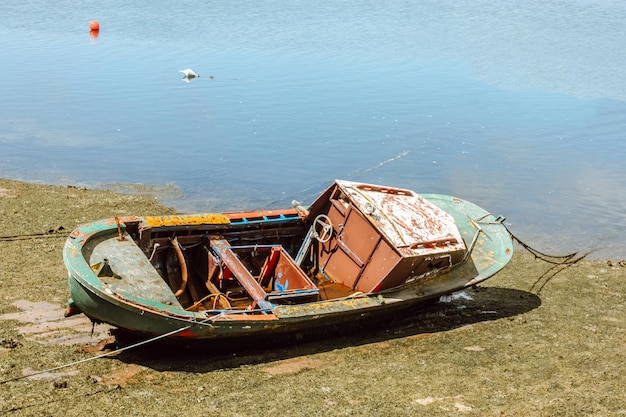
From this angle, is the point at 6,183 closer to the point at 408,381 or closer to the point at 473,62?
the point at 408,381

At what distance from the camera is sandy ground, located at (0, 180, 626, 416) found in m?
8.45

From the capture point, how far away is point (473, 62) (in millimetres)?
30781

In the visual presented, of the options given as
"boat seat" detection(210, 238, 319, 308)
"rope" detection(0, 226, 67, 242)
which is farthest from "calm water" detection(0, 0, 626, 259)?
"boat seat" detection(210, 238, 319, 308)

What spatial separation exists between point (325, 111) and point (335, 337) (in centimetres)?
1430

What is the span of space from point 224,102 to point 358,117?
182 inches

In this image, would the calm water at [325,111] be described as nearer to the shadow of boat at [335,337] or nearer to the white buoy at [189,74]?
the white buoy at [189,74]

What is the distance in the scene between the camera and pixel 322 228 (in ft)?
39.0

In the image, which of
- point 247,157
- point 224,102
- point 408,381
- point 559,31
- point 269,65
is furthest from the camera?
point 559,31

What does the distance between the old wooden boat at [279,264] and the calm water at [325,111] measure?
569 cm

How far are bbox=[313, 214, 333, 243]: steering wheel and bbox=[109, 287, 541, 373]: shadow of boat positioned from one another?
1649 millimetres

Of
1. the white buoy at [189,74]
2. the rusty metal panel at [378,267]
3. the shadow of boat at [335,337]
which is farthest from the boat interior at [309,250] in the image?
the white buoy at [189,74]

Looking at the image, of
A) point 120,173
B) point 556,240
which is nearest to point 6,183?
point 120,173

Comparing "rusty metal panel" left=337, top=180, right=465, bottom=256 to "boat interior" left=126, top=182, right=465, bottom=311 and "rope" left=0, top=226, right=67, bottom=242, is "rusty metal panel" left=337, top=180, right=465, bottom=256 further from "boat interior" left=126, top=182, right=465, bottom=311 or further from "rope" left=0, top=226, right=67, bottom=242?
"rope" left=0, top=226, right=67, bottom=242

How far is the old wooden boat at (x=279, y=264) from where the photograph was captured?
9.02 metres
